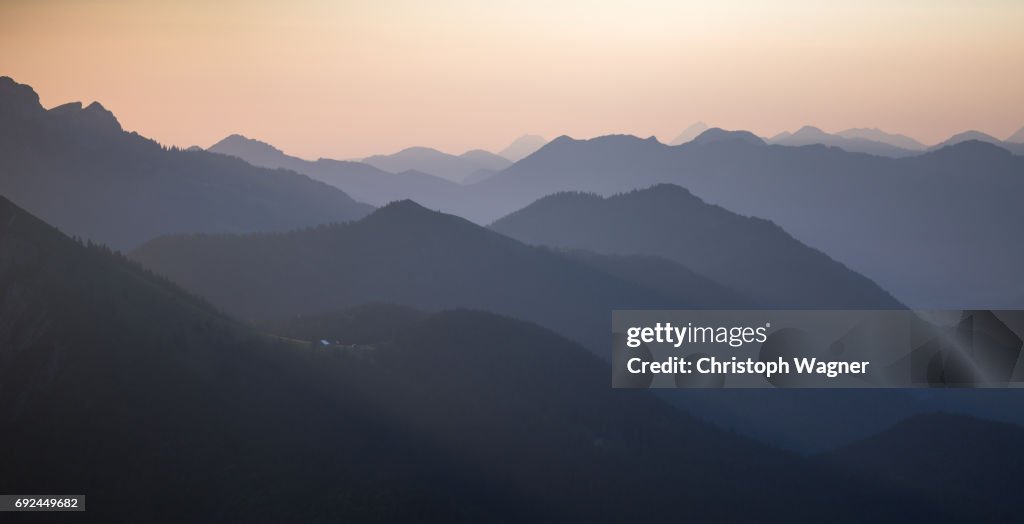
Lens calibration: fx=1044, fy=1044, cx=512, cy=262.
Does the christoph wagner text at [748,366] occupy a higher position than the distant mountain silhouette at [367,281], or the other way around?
the distant mountain silhouette at [367,281]

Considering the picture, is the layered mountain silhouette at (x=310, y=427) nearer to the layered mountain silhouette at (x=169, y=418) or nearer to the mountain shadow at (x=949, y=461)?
the layered mountain silhouette at (x=169, y=418)

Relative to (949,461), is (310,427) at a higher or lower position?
lower

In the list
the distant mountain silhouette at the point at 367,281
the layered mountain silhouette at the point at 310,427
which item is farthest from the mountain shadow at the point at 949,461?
the distant mountain silhouette at the point at 367,281

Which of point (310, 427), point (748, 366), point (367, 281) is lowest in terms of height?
point (310, 427)

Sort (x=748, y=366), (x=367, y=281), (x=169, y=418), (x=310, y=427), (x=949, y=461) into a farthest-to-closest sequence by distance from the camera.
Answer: (x=367, y=281)
(x=748, y=366)
(x=949, y=461)
(x=310, y=427)
(x=169, y=418)

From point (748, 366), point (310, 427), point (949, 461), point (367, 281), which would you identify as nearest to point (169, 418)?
point (310, 427)

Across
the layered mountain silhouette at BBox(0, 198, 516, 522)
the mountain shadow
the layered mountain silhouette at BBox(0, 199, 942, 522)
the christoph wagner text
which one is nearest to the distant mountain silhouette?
the christoph wagner text

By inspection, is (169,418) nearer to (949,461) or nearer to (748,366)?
(949,461)

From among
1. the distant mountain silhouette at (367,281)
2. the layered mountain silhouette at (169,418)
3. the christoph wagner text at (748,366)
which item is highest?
the distant mountain silhouette at (367,281)

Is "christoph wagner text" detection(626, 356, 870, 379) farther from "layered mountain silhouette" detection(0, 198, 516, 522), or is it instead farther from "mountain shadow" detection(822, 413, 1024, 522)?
"layered mountain silhouette" detection(0, 198, 516, 522)
